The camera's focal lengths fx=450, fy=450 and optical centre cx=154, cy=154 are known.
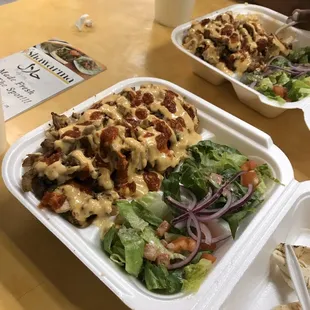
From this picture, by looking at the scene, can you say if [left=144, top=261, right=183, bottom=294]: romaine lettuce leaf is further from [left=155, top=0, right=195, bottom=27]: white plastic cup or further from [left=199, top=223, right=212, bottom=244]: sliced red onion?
[left=155, top=0, right=195, bottom=27]: white plastic cup

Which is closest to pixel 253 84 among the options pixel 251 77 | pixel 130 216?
pixel 251 77

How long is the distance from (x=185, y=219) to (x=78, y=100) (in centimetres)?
78

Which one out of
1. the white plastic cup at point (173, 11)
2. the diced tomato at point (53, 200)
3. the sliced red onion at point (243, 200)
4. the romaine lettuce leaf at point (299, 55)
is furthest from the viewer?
the white plastic cup at point (173, 11)

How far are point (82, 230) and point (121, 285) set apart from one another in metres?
0.20

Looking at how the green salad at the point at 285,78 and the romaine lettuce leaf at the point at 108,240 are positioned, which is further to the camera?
the green salad at the point at 285,78

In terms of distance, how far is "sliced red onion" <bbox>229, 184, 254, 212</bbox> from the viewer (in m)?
1.21

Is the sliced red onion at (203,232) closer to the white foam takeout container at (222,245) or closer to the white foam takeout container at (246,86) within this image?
the white foam takeout container at (222,245)

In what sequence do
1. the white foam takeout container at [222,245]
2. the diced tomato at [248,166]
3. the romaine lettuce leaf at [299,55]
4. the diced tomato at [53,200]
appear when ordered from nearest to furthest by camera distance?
the white foam takeout container at [222,245]
the diced tomato at [53,200]
the diced tomato at [248,166]
the romaine lettuce leaf at [299,55]

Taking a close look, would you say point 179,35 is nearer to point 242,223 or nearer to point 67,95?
point 67,95

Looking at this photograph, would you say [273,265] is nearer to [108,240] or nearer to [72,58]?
[108,240]

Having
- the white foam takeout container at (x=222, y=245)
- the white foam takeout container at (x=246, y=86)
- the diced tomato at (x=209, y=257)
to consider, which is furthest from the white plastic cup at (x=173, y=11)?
the diced tomato at (x=209, y=257)

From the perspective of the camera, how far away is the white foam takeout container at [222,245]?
1.00 meters

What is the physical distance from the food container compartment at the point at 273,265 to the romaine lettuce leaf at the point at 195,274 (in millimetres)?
102

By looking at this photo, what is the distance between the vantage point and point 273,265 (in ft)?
4.21
